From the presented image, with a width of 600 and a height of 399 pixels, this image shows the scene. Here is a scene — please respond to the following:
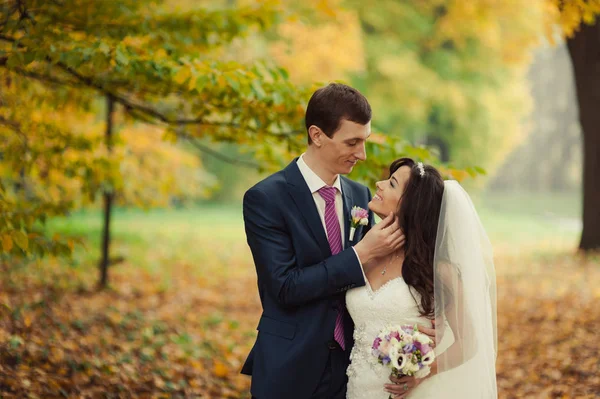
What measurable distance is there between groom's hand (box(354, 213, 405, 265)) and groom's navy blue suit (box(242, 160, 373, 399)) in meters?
0.06

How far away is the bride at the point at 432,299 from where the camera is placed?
3201mm

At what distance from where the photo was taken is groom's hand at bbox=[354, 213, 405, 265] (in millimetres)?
3090

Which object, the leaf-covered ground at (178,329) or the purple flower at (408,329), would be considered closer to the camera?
the purple flower at (408,329)

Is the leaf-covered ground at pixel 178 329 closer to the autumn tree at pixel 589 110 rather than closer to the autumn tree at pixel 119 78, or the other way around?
the autumn tree at pixel 589 110

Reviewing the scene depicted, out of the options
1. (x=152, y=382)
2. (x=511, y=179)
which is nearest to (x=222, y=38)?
(x=152, y=382)

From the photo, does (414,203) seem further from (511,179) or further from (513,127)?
(511,179)

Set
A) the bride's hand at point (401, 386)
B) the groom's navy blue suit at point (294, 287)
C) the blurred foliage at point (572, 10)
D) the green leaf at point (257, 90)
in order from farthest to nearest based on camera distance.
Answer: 1. the blurred foliage at point (572, 10)
2. the green leaf at point (257, 90)
3. the bride's hand at point (401, 386)
4. the groom's navy blue suit at point (294, 287)

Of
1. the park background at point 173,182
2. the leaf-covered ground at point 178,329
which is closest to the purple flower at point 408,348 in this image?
the park background at point 173,182

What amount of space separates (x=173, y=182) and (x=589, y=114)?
761cm

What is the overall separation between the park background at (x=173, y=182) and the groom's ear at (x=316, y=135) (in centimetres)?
139

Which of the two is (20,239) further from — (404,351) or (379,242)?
(404,351)

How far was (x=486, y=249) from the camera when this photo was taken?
3477 millimetres

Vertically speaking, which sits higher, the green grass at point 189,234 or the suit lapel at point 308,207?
the suit lapel at point 308,207

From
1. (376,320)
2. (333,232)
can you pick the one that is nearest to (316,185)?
(333,232)
